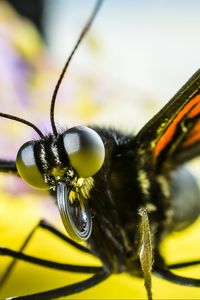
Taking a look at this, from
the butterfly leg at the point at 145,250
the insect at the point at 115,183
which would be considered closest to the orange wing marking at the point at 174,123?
the insect at the point at 115,183

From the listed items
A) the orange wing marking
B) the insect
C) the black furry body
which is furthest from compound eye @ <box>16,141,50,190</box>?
the orange wing marking

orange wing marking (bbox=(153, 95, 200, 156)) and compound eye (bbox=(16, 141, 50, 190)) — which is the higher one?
orange wing marking (bbox=(153, 95, 200, 156))

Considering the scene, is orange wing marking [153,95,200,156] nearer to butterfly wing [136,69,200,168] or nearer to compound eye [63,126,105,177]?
butterfly wing [136,69,200,168]

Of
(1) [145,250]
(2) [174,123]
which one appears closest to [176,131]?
(2) [174,123]

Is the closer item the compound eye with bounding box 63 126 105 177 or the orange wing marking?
the compound eye with bounding box 63 126 105 177

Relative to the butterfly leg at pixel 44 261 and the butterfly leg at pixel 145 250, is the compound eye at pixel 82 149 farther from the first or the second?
the butterfly leg at pixel 44 261

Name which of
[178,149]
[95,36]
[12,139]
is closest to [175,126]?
[178,149]

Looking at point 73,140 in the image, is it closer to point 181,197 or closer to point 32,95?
point 181,197

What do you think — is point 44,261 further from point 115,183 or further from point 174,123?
point 174,123
